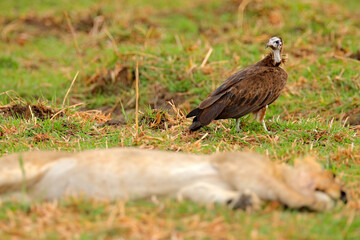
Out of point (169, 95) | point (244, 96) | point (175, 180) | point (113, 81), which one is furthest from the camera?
point (113, 81)

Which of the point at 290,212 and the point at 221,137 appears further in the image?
the point at 221,137

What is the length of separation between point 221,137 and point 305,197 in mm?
2410

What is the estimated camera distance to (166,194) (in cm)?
416

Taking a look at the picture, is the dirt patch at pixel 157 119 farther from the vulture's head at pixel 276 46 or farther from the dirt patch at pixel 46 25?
the dirt patch at pixel 46 25

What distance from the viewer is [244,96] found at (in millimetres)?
6418

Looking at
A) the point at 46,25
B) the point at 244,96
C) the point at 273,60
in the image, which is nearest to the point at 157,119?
the point at 244,96

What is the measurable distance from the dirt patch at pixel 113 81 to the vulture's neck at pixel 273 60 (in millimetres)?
2831

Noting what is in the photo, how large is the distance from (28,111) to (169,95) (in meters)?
2.30

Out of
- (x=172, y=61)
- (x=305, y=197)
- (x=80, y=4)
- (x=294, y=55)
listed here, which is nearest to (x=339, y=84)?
(x=294, y=55)

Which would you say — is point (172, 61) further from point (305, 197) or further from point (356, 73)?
point (305, 197)

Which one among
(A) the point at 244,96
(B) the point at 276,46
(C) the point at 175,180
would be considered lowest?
(A) the point at 244,96

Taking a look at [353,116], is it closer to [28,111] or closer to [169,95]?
[169,95]

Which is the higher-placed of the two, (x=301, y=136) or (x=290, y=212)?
(x=290, y=212)

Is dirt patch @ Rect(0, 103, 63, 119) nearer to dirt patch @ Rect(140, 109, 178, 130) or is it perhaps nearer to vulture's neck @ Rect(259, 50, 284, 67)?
dirt patch @ Rect(140, 109, 178, 130)
